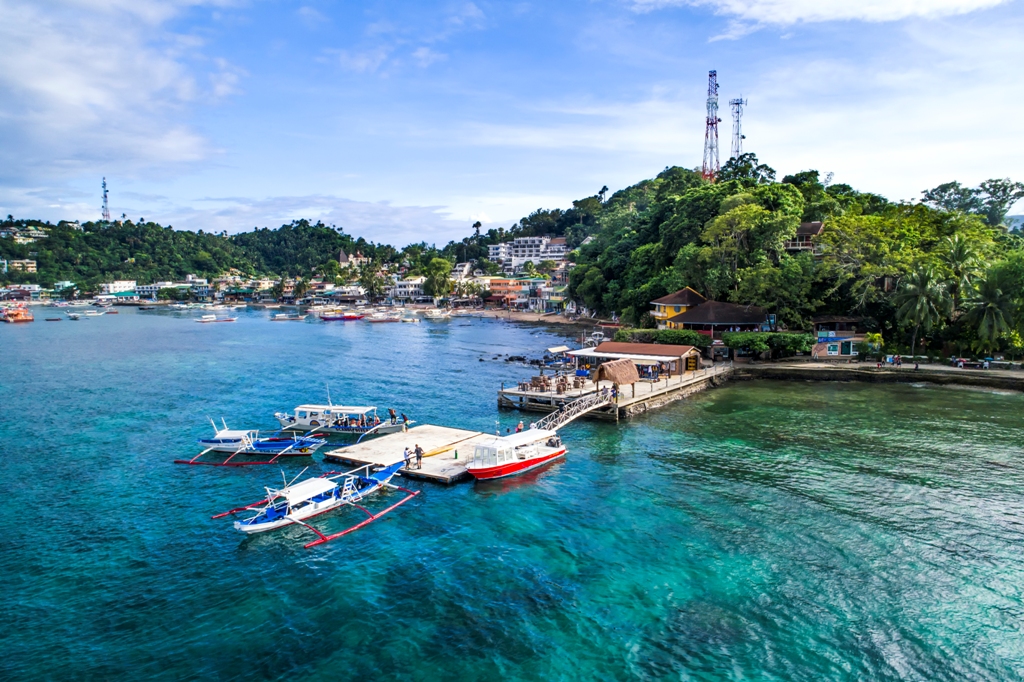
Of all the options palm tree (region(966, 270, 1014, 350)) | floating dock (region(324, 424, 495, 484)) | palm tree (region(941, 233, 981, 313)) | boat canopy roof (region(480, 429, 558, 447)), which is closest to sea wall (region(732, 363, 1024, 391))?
palm tree (region(966, 270, 1014, 350))

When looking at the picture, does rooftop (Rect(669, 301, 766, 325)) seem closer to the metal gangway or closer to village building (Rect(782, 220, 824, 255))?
village building (Rect(782, 220, 824, 255))

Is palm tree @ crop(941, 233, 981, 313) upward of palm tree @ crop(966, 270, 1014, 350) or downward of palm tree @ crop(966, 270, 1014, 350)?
upward

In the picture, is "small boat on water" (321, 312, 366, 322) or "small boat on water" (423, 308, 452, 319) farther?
"small boat on water" (423, 308, 452, 319)

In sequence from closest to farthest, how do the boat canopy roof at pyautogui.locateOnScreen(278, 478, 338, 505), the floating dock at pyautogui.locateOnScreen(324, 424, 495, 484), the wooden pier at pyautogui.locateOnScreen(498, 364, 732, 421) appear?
the boat canopy roof at pyautogui.locateOnScreen(278, 478, 338, 505) → the floating dock at pyautogui.locateOnScreen(324, 424, 495, 484) → the wooden pier at pyautogui.locateOnScreen(498, 364, 732, 421)

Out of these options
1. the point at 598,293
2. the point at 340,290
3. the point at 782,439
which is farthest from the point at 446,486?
the point at 340,290

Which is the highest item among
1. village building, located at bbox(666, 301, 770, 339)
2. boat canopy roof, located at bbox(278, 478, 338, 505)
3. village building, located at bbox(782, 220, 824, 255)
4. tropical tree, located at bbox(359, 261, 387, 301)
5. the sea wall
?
village building, located at bbox(782, 220, 824, 255)

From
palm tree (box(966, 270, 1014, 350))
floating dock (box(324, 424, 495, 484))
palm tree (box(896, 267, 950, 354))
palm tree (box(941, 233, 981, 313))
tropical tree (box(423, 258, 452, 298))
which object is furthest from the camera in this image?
tropical tree (box(423, 258, 452, 298))
